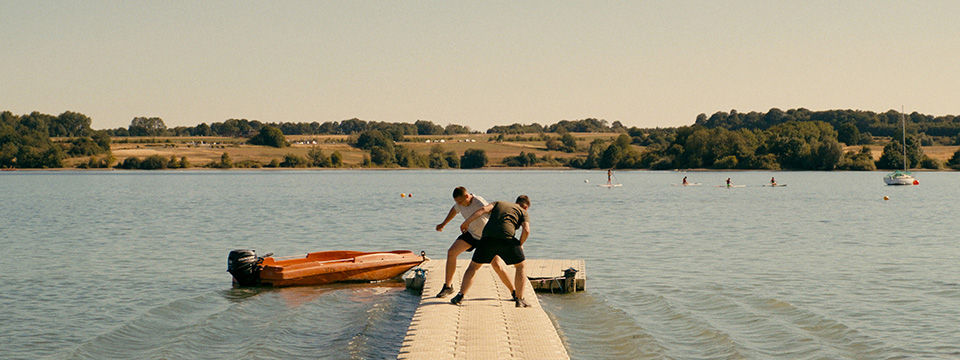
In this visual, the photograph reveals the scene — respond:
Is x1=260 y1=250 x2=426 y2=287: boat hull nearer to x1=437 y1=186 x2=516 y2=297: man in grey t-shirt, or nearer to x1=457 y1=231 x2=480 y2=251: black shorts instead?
x1=437 y1=186 x2=516 y2=297: man in grey t-shirt

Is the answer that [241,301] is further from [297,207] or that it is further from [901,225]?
[297,207]

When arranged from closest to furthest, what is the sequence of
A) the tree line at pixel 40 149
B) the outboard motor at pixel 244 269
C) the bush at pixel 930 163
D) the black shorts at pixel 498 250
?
the black shorts at pixel 498 250, the outboard motor at pixel 244 269, the bush at pixel 930 163, the tree line at pixel 40 149

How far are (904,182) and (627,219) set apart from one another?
210 feet

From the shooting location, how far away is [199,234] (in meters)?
35.6

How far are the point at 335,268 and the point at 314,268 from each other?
499 millimetres

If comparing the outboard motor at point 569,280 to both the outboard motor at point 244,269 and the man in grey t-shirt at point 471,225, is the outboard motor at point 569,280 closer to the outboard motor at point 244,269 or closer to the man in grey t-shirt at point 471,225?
the man in grey t-shirt at point 471,225

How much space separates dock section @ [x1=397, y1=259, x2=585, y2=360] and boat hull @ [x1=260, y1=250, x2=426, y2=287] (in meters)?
4.96

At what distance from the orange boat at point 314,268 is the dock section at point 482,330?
4.97m

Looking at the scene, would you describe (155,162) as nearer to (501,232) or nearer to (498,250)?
(498,250)

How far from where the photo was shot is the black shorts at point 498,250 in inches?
517

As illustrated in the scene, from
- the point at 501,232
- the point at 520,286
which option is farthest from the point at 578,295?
the point at 501,232

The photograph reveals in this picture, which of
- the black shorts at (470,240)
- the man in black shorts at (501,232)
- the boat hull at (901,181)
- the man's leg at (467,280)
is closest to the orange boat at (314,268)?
the man's leg at (467,280)

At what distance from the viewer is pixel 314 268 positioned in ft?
65.6

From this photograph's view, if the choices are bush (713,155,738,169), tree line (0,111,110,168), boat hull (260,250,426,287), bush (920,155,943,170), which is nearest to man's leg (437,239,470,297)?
boat hull (260,250,426,287)
